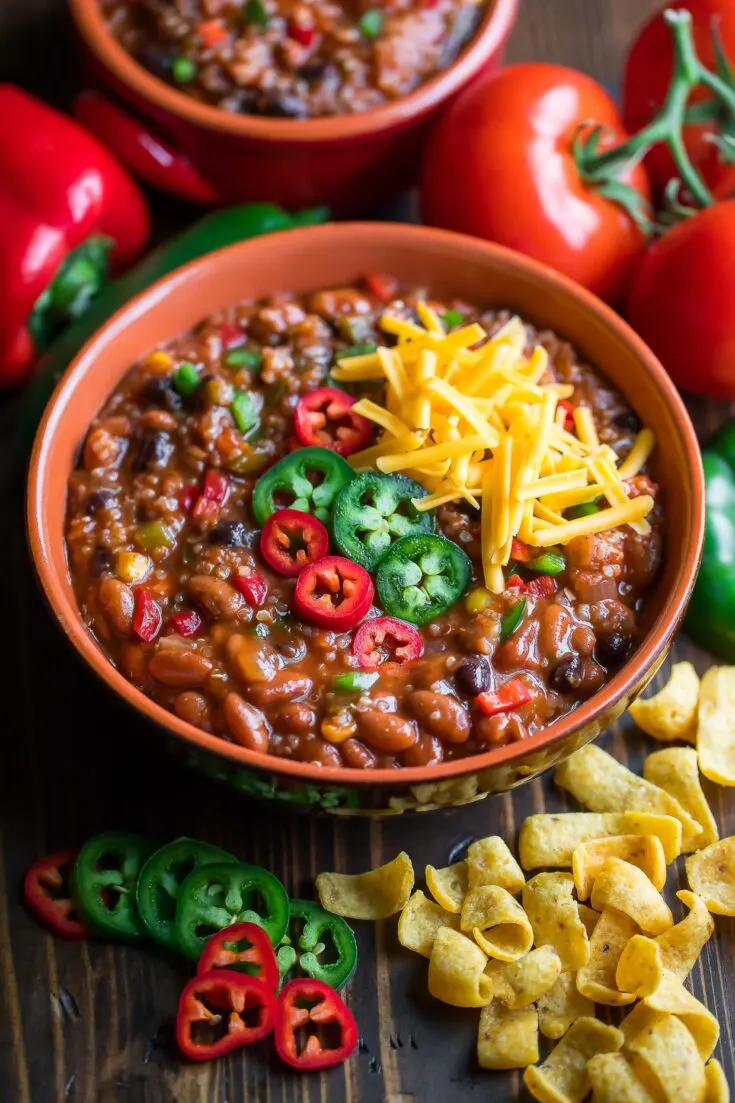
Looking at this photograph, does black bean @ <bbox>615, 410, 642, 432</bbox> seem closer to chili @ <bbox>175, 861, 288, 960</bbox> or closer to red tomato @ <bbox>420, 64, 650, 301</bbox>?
red tomato @ <bbox>420, 64, 650, 301</bbox>

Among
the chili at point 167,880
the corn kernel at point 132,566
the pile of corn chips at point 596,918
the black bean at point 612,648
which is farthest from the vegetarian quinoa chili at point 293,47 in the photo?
the chili at point 167,880

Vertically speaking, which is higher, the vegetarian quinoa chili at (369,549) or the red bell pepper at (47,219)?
the red bell pepper at (47,219)

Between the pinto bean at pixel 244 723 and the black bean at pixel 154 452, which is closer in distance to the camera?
the pinto bean at pixel 244 723

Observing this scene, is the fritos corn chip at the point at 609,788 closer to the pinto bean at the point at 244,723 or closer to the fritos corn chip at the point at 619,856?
the fritos corn chip at the point at 619,856

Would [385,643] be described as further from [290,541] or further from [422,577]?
[290,541]

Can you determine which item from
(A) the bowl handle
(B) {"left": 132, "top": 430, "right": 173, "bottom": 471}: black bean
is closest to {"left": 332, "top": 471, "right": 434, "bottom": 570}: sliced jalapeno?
(B) {"left": 132, "top": 430, "right": 173, "bottom": 471}: black bean

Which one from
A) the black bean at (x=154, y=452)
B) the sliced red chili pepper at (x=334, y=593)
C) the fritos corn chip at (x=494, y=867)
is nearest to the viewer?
the sliced red chili pepper at (x=334, y=593)

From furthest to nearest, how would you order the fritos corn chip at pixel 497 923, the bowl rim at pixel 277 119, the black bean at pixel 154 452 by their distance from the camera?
the bowl rim at pixel 277 119 → the black bean at pixel 154 452 → the fritos corn chip at pixel 497 923

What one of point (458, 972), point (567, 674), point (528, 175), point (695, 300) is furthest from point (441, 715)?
point (528, 175)
